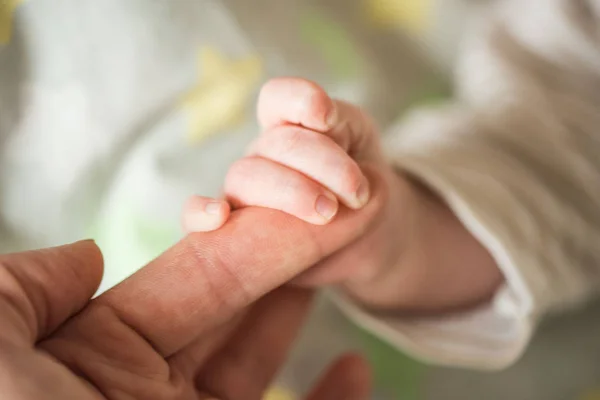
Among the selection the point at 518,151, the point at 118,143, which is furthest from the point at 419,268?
the point at 118,143

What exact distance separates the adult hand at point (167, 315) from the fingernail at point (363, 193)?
1 centimetres

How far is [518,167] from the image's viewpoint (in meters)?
0.55

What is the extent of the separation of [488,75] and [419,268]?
22cm

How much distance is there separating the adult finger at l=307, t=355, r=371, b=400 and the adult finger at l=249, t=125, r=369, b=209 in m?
0.15

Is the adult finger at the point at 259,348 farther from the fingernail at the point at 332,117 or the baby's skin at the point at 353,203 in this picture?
the fingernail at the point at 332,117

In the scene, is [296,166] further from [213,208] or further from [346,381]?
[346,381]

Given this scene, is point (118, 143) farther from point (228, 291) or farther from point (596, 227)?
point (596, 227)

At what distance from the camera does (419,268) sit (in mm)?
504

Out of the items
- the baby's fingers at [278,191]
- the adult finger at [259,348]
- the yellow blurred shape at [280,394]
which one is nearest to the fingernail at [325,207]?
the baby's fingers at [278,191]

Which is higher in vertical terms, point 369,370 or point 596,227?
point 596,227

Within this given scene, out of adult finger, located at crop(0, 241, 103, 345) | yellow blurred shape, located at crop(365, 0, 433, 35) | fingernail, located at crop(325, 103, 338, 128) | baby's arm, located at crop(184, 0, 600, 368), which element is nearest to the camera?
adult finger, located at crop(0, 241, 103, 345)

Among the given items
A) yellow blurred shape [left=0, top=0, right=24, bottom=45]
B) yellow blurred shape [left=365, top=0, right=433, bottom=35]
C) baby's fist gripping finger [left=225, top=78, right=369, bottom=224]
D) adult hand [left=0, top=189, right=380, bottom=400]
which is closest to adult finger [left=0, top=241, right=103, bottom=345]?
adult hand [left=0, top=189, right=380, bottom=400]

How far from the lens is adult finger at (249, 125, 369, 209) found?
1.22 feet

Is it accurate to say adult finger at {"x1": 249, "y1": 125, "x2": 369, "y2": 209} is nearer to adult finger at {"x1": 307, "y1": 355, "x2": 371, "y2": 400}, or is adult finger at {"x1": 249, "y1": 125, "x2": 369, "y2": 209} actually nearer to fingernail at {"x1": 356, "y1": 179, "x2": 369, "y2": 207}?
fingernail at {"x1": 356, "y1": 179, "x2": 369, "y2": 207}
